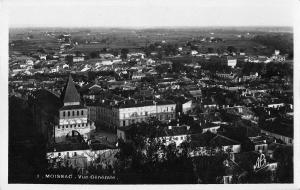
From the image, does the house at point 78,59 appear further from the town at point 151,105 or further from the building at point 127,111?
the building at point 127,111

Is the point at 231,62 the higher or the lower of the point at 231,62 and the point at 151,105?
the higher

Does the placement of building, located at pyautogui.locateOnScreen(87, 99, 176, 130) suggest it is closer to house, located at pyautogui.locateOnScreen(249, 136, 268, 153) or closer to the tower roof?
the tower roof

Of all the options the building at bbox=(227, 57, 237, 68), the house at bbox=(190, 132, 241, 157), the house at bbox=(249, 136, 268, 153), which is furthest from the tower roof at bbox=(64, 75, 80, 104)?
the house at bbox=(249, 136, 268, 153)

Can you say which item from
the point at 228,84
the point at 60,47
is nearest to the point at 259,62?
the point at 228,84

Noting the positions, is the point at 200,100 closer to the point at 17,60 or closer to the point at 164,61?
the point at 164,61

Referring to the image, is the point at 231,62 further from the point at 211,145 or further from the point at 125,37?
the point at 125,37

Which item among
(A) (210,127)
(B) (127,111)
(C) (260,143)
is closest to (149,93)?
(B) (127,111)
